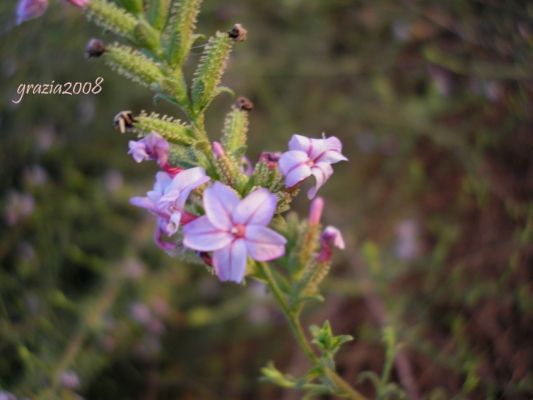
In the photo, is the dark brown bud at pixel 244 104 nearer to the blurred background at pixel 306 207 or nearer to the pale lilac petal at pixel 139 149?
the pale lilac petal at pixel 139 149

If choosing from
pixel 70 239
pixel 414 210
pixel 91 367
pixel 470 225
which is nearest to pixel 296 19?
pixel 414 210

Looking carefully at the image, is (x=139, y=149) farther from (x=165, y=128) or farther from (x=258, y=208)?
(x=258, y=208)

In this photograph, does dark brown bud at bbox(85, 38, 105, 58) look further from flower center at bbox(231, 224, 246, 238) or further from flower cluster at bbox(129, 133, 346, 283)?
flower center at bbox(231, 224, 246, 238)

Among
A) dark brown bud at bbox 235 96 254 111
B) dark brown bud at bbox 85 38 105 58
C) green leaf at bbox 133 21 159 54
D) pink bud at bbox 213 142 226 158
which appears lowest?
pink bud at bbox 213 142 226 158

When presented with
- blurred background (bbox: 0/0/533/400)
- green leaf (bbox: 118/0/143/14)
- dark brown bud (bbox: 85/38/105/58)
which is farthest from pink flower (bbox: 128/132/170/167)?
blurred background (bbox: 0/0/533/400)

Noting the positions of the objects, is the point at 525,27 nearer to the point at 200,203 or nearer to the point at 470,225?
the point at 470,225

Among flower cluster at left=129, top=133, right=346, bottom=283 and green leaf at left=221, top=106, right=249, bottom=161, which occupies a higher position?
green leaf at left=221, top=106, right=249, bottom=161
